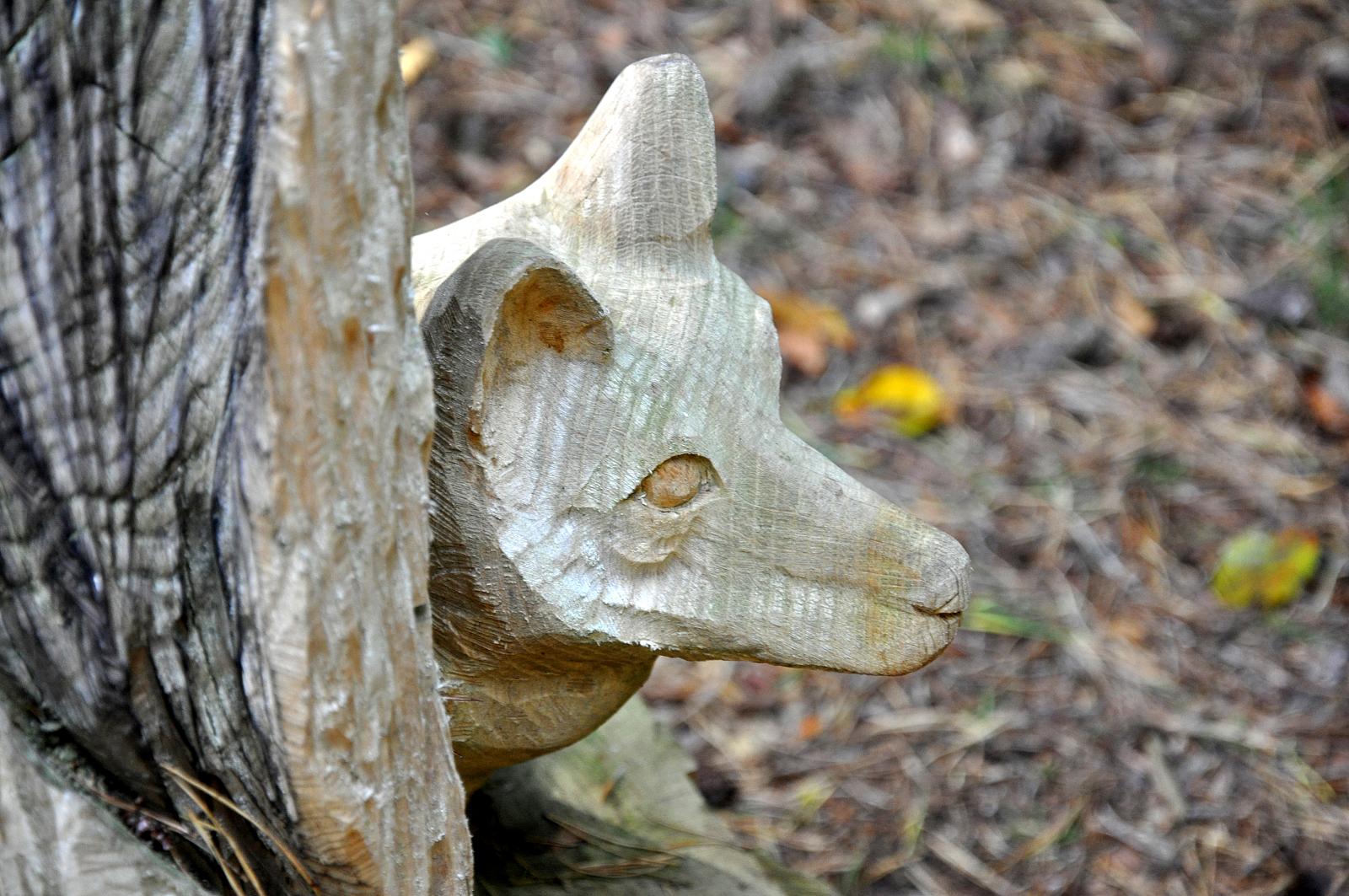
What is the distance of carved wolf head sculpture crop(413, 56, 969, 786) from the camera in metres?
0.92

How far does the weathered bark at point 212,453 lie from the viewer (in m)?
0.64

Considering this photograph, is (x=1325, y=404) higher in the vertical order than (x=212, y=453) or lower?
lower

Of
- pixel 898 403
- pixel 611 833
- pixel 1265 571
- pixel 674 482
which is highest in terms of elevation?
pixel 674 482

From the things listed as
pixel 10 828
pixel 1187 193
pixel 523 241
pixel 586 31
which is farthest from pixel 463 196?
pixel 10 828

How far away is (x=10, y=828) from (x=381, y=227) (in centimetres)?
41

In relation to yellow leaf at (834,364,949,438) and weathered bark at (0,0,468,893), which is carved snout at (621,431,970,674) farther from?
yellow leaf at (834,364,949,438)

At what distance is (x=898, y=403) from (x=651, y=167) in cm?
163

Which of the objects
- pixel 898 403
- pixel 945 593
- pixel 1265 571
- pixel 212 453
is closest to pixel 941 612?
pixel 945 593

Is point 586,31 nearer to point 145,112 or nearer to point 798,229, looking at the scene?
point 798,229

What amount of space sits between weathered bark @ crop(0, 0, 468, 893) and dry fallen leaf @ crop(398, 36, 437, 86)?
2187 millimetres

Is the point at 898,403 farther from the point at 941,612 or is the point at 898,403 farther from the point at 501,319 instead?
the point at 501,319

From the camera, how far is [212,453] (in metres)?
0.69

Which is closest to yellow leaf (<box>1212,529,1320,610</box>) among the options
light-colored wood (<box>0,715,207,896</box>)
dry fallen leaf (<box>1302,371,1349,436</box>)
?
dry fallen leaf (<box>1302,371,1349,436</box>)

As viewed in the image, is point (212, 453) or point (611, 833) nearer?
point (212, 453)
